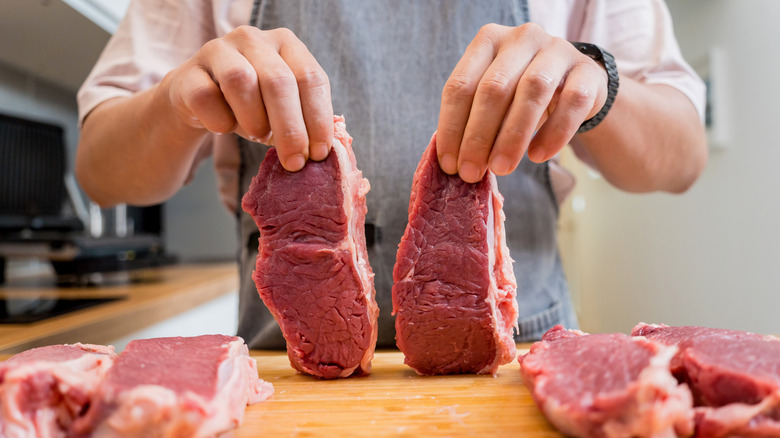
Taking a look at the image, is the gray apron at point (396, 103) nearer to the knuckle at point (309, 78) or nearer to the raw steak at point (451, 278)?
the raw steak at point (451, 278)

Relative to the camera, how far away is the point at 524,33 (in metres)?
1.22

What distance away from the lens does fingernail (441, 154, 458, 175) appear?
1253 mm

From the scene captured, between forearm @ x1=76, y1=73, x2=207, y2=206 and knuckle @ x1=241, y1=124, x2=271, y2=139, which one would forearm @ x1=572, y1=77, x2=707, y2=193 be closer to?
knuckle @ x1=241, y1=124, x2=271, y2=139

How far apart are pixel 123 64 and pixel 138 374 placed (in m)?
1.21

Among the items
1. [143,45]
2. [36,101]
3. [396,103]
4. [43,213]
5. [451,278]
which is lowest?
[451,278]

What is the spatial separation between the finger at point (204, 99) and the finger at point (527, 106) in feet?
1.92

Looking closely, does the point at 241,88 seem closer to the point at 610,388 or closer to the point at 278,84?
the point at 278,84

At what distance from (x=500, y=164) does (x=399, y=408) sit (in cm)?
54

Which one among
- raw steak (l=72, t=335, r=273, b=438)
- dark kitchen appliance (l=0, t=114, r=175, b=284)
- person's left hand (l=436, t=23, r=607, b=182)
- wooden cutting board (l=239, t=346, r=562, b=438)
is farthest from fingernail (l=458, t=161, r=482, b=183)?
dark kitchen appliance (l=0, t=114, r=175, b=284)

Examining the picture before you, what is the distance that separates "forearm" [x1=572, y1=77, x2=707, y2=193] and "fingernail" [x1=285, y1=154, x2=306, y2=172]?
33.6 inches

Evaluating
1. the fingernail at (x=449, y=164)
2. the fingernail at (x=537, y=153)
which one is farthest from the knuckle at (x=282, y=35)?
the fingernail at (x=537, y=153)

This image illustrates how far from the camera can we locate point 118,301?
2609mm

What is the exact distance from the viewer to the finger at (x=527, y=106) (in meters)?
1.12

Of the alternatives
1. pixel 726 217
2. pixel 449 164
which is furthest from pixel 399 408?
pixel 726 217
